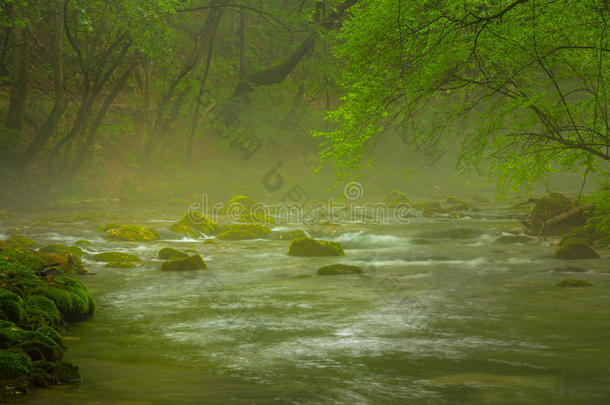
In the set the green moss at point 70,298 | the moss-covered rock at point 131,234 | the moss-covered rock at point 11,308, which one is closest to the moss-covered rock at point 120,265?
the moss-covered rock at point 131,234

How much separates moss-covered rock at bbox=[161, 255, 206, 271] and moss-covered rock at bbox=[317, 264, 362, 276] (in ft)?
9.02

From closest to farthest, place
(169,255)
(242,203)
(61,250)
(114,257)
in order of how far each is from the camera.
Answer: (114,257), (61,250), (169,255), (242,203)

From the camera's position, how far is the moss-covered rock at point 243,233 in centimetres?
1815

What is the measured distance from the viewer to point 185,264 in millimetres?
12656

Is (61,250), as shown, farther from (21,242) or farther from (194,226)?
(194,226)

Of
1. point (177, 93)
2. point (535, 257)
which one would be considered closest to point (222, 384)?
point (535, 257)

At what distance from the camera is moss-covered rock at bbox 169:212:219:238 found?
60.4ft

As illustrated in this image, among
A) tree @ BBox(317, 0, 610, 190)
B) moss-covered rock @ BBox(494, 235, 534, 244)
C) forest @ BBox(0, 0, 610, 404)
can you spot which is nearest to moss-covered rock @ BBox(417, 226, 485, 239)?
forest @ BBox(0, 0, 610, 404)

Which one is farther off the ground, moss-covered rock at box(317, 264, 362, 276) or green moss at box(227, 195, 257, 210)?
green moss at box(227, 195, 257, 210)

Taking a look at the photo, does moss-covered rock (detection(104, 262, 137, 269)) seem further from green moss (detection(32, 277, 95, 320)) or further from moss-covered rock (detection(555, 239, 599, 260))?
moss-covered rock (detection(555, 239, 599, 260))

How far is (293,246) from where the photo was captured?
15.1m

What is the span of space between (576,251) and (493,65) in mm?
5121

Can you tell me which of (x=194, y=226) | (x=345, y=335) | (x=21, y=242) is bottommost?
(x=345, y=335)

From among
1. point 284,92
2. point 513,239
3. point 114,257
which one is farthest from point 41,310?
point 284,92
